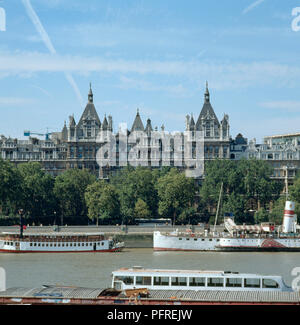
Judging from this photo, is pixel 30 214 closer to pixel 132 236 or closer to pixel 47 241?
pixel 132 236

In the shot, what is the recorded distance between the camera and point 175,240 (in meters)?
67.1

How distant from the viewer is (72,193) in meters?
90.5

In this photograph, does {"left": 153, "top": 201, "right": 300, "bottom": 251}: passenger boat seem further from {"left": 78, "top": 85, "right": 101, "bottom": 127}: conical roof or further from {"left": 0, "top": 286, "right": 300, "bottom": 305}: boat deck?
{"left": 78, "top": 85, "right": 101, "bottom": 127}: conical roof

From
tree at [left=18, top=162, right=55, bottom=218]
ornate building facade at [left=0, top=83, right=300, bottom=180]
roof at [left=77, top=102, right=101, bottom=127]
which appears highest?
roof at [left=77, top=102, right=101, bottom=127]

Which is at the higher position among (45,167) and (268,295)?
(45,167)

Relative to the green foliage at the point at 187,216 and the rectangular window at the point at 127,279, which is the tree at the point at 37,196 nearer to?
the green foliage at the point at 187,216

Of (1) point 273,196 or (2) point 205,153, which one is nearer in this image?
(1) point 273,196

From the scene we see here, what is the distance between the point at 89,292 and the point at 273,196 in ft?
234

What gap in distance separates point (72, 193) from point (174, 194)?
12.0m

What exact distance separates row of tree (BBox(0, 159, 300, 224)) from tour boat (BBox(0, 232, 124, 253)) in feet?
59.9

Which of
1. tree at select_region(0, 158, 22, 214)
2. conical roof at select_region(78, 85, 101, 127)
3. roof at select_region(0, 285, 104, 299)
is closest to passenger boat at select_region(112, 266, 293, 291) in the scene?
roof at select_region(0, 285, 104, 299)


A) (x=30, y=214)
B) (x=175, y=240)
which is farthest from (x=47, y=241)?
(x=30, y=214)

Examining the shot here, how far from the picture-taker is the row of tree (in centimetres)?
8575
